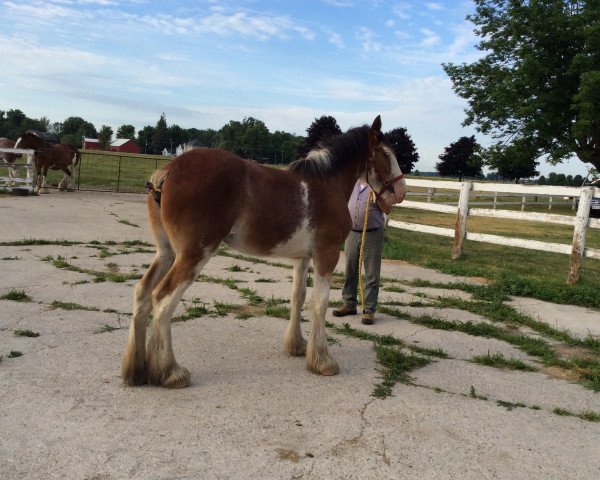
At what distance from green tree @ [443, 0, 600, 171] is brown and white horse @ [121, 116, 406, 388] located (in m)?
20.7

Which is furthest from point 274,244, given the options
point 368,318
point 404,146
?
point 404,146

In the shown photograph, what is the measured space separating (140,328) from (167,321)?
0.26 m

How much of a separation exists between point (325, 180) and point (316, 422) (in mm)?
2167

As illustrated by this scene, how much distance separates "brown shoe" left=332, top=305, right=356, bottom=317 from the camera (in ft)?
20.5

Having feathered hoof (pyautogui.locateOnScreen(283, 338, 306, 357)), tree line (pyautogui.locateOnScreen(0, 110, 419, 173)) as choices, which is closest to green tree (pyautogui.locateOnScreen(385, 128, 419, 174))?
tree line (pyautogui.locateOnScreen(0, 110, 419, 173))

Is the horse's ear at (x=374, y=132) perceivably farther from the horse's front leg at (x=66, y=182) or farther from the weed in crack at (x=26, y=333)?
the horse's front leg at (x=66, y=182)

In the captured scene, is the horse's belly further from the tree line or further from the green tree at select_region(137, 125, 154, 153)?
the green tree at select_region(137, 125, 154, 153)

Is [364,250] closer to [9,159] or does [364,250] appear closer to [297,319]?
[297,319]

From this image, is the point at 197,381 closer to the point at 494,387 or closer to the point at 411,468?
the point at 411,468

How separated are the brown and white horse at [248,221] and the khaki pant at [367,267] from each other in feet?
4.17

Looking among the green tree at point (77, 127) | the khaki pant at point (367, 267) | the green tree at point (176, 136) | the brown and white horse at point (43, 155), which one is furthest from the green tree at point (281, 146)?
the khaki pant at point (367, 267)

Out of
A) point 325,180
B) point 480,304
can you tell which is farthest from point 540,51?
point 325,180

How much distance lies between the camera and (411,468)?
290 cm

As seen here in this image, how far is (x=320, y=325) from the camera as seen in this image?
444cm
